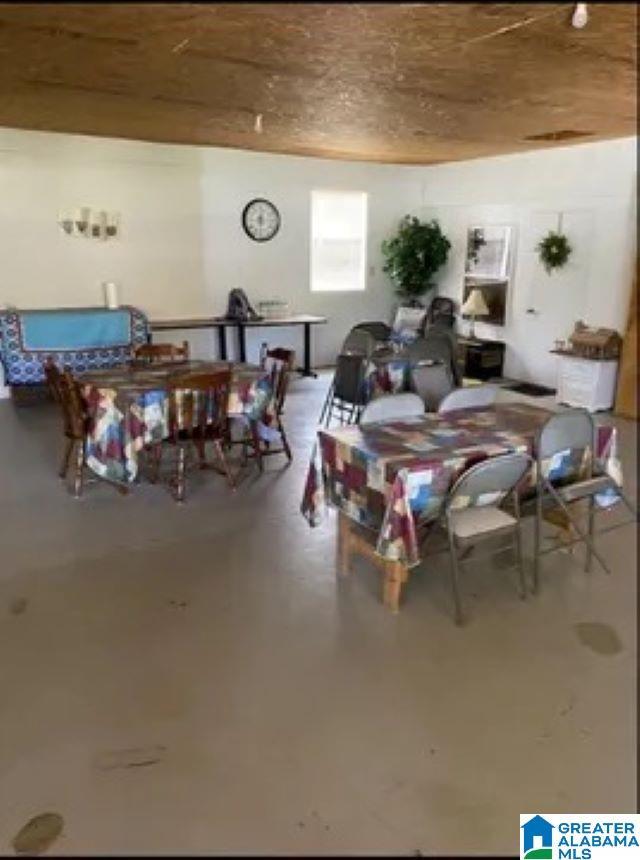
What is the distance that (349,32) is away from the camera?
8.68ft

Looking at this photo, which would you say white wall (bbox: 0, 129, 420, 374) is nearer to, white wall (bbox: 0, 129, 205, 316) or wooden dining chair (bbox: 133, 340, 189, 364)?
white wall (bbox: 0, 129, 205, 316)

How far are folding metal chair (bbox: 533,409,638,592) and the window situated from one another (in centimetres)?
536

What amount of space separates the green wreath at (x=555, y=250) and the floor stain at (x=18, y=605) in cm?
566

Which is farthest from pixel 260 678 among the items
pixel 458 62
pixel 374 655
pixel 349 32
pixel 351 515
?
pixel 458 62

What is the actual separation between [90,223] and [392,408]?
4576 mm

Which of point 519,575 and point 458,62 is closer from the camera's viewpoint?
point 519,575

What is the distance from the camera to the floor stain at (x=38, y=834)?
1587mm

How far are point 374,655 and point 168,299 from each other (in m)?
5.46

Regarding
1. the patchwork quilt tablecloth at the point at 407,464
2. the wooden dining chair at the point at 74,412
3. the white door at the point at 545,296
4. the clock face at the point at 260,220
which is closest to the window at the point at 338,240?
the clock face at the point at 260,220

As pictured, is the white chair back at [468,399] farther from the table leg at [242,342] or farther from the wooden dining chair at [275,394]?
the table leg at [242,342]

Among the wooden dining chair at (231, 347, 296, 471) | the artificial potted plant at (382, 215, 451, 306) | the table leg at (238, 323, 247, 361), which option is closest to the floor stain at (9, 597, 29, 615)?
the wooden dining chair at (231, 347, 296, 471)

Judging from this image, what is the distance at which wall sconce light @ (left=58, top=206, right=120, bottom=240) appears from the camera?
6387mm

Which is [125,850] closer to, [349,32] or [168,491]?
[349,32]

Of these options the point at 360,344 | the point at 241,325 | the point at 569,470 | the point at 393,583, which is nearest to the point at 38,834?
the point at 393,583
